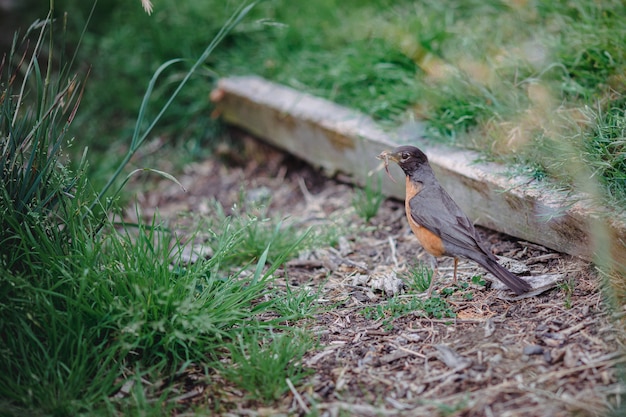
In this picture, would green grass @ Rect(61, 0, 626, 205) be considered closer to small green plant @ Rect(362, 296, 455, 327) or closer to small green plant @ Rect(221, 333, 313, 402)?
small green plant @ Rect(362, 296, 455, 327)

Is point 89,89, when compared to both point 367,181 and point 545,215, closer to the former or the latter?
point 367,181

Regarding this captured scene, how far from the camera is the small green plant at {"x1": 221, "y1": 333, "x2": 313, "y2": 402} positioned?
2865mm

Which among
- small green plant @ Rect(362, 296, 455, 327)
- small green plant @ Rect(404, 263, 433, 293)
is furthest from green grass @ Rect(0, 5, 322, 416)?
small green plant @ Rect(404, 263, 433, 293)

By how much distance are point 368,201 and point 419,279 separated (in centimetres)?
113

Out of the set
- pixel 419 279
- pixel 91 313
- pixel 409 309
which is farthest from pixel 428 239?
pixel 91 313

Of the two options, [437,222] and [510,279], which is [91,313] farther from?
[510,279]

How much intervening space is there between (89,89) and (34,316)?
4.32 meters

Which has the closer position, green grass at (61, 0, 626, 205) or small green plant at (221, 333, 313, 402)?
small green plant at (221, 333, 313, 402)

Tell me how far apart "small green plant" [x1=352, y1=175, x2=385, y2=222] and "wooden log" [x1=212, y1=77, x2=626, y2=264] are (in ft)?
0.37

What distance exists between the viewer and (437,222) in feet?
11.9

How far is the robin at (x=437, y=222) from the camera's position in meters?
3.41

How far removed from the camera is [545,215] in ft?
11.6

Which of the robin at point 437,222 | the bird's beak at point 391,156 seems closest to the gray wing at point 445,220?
the robin at point 437,222

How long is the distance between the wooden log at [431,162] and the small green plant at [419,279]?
552 mm
